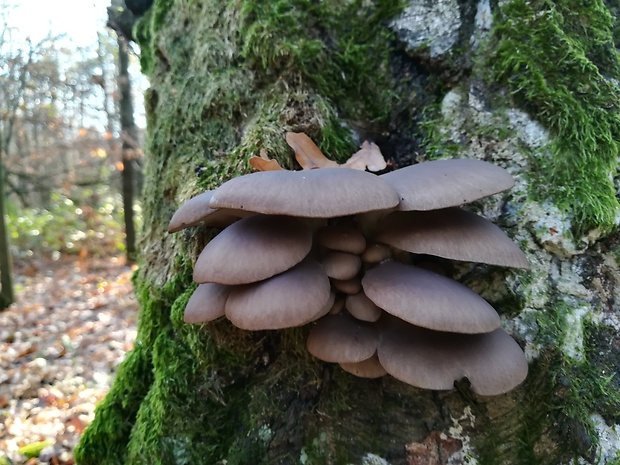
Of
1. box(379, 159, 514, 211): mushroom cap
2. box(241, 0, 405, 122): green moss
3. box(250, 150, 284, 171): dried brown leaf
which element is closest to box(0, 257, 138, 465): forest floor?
box(250, 150, 284, 171): dried brown leaf

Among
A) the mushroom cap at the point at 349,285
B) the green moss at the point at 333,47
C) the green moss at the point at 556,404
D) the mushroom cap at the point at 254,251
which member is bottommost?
the green moss at the point at 556,404

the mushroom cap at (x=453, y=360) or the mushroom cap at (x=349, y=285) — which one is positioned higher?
the mushroom cap at (x=349, y=285)

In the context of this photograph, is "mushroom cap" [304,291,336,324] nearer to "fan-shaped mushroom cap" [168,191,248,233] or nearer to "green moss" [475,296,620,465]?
"fan-shaped mushroom cap" [168,191,248,233]

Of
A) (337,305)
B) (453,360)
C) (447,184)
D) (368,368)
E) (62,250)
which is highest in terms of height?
(447,184)

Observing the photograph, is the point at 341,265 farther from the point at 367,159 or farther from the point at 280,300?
the point at 367,159

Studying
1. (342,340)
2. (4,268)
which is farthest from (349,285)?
(4,268)

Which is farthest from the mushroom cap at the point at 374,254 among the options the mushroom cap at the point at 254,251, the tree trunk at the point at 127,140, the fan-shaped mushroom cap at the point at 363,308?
the tree trunk at the point at 127,140

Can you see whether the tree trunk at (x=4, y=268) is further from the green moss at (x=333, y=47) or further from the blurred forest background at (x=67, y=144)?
the green moss at (x=333, y=47)
